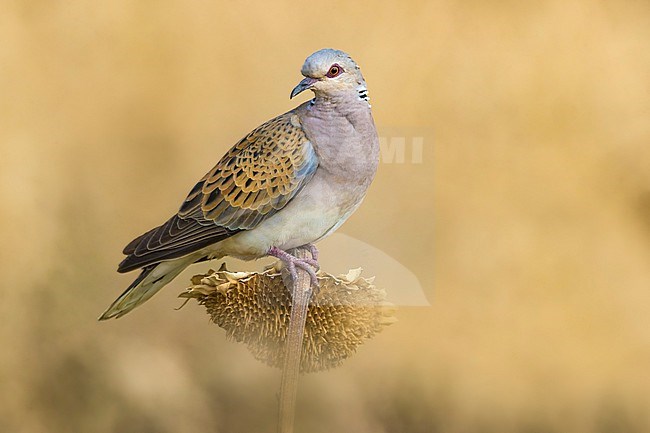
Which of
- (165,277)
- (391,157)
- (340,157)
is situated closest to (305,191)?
(340,157)

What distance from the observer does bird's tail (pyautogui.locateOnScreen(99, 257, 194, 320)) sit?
A: 8.98 ft

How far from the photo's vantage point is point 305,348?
2.55 meters

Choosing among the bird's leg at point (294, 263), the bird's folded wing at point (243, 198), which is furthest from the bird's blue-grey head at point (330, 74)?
the bird's leg at point (294, 263)

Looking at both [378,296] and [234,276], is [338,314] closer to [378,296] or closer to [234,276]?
[378,296]

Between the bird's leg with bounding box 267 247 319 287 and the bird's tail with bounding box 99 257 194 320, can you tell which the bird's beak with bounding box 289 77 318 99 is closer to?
the bird's leg with bounding box 267 247 319 287

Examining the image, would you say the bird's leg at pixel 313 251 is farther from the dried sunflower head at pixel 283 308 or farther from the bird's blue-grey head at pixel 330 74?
the bird's blue-grey head at pixel 330 74

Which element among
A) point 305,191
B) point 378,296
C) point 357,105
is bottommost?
point 378,296

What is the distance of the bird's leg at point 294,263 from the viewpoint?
255 centimetres

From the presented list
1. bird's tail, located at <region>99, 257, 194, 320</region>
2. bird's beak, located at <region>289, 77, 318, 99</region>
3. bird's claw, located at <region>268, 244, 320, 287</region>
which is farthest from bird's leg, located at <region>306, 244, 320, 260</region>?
bird's beak, located at <region>289, 77, 318, 99</region>

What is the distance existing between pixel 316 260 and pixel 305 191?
200mm

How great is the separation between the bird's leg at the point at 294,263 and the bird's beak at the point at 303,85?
16.8 inches

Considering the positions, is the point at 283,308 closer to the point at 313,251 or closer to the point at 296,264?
the point at 296,264

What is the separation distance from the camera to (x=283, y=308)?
250 cm

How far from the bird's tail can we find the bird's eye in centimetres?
66
